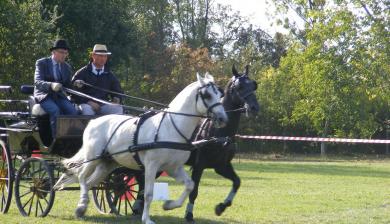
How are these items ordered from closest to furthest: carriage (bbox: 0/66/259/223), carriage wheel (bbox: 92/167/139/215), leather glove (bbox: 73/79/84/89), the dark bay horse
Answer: carriage (bbox: 0/66/259/223)
the dark bay horse
carriage wheel (bbox: 92/167/139/215)
leather glove (bbox: 73/79/84/89)

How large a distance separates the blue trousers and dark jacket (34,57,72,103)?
2.9 inches

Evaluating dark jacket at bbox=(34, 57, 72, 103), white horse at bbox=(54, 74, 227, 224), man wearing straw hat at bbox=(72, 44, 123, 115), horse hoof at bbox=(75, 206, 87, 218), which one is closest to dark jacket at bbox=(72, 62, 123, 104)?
man wearing straw hat at bbox=(72, 44, 123, 115)

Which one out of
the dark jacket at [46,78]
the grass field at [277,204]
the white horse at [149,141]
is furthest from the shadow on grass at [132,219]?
the dark jacket at [46,78]

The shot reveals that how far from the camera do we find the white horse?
10.0m

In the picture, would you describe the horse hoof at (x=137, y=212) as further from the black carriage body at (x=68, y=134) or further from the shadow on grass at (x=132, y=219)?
the black carriage body at (x=68, y=134)

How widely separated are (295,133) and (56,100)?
37137mm

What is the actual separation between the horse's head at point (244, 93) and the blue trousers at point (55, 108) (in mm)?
2470

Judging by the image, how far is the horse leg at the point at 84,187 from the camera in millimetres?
10906

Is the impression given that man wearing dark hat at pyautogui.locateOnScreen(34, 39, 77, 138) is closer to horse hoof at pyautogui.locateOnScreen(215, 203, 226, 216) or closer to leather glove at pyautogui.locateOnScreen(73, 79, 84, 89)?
leather glove at pyautogui.locateOnScreen(73, 79, 84, 89)

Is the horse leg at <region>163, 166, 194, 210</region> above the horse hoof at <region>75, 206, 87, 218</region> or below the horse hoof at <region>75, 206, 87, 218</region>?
above

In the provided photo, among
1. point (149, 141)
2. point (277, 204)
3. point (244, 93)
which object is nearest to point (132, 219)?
point (149, 141)

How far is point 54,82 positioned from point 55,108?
54 centimetres

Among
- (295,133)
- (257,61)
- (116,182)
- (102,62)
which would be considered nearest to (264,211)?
(116,182)

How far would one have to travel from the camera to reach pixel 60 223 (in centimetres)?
1062
